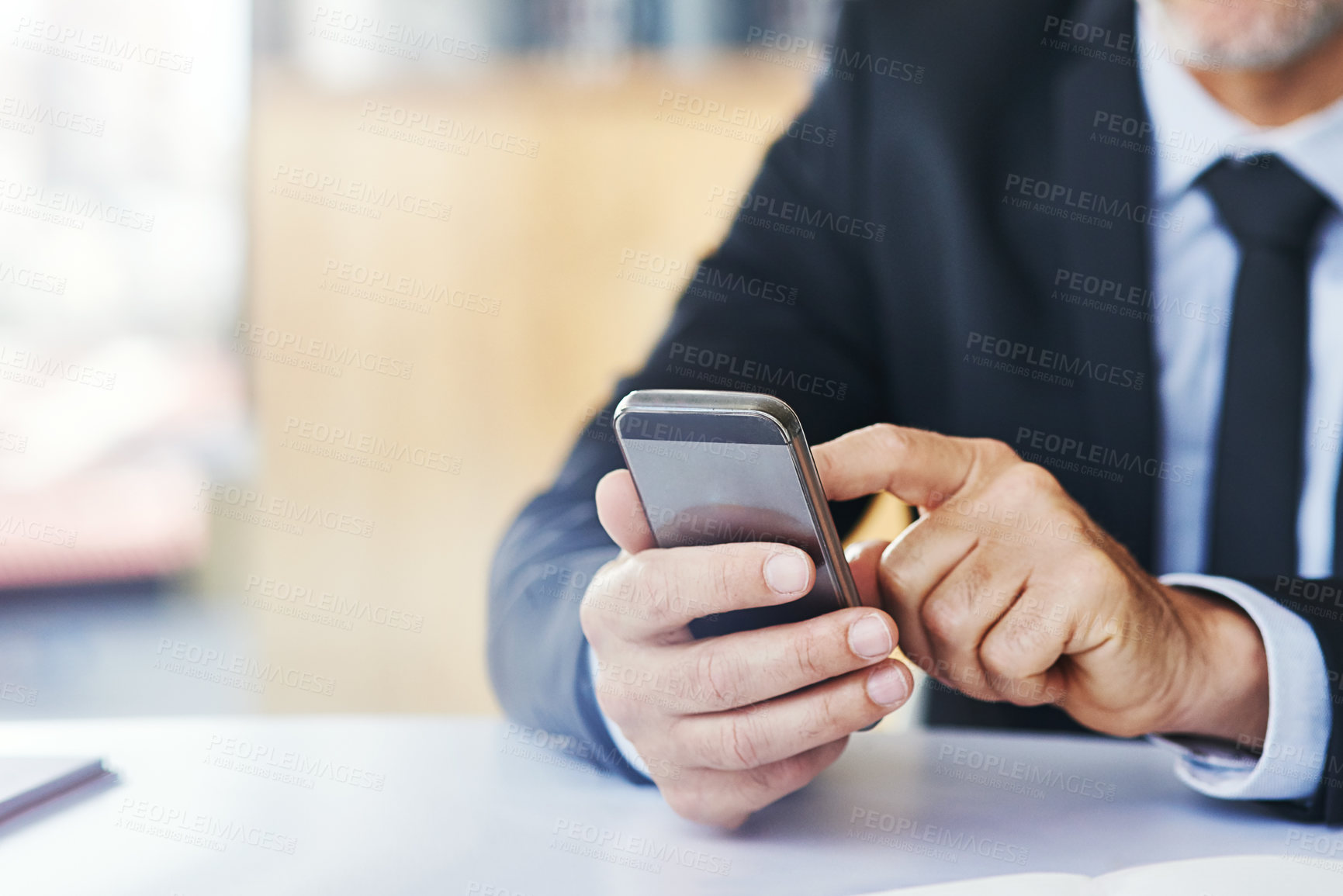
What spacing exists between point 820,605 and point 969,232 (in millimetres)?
479

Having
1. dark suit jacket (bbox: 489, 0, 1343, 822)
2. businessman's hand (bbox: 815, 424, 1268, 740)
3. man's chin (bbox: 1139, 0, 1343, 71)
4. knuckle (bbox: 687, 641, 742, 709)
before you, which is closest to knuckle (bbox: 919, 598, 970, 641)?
businessman's hand (bbox: 815, 424, 1268, 740)

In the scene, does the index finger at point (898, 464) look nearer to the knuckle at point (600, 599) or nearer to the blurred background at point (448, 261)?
the knuckle at point (600, 599)

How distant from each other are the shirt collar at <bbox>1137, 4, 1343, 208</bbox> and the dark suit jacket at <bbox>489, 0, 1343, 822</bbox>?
2 cm

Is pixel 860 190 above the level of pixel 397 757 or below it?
above

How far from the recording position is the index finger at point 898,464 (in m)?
0.53

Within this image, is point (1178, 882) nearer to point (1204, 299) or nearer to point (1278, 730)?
point (1278, 730)

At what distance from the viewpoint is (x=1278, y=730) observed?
0.57 m

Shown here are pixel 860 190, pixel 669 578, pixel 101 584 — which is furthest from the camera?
pixel 101 584

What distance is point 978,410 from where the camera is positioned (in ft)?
3.04

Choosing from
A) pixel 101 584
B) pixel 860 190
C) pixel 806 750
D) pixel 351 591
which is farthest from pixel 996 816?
pixel 101 584

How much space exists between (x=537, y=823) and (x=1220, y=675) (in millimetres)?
387

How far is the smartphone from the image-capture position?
1.46ft

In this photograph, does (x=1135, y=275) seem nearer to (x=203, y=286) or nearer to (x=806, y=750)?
(x=806, y=750)

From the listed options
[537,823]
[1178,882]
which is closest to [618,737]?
[537,823]
